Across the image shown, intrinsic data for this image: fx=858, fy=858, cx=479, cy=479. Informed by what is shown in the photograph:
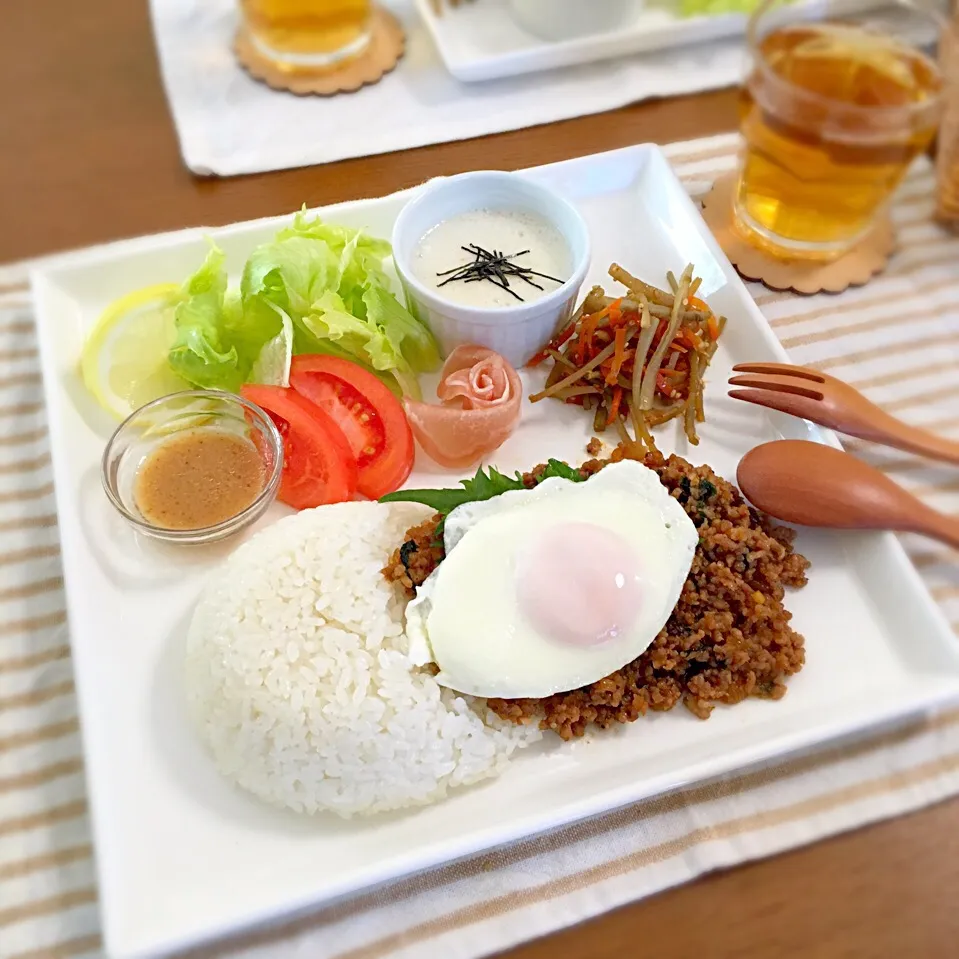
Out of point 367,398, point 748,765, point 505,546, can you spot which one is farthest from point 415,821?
point 367,398

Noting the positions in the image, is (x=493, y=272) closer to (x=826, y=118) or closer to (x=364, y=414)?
(x=364, y=414)

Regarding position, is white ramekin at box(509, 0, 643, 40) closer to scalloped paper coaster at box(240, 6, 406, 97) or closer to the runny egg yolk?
scalloped paper coaster at box(240, 6, 406, 97)

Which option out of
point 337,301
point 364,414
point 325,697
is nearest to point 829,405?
point 364,414

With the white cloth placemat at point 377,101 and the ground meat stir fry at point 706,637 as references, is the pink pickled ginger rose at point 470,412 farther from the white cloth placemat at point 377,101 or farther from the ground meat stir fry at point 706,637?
the white cloth placemat at point 377,101

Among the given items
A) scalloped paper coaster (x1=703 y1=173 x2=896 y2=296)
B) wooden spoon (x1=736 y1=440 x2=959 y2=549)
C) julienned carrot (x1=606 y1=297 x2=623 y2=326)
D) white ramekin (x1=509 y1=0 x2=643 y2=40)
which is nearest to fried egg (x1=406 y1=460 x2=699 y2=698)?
wooden spoon (x1=736 y1=440 x2=959 y2=549)

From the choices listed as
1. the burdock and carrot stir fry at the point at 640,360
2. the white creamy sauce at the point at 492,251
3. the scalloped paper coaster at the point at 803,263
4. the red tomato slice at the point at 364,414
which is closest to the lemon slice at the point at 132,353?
the red tomato slice at the point at 364,414

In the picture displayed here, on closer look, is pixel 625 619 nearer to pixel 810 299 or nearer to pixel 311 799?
pixel 311 799
